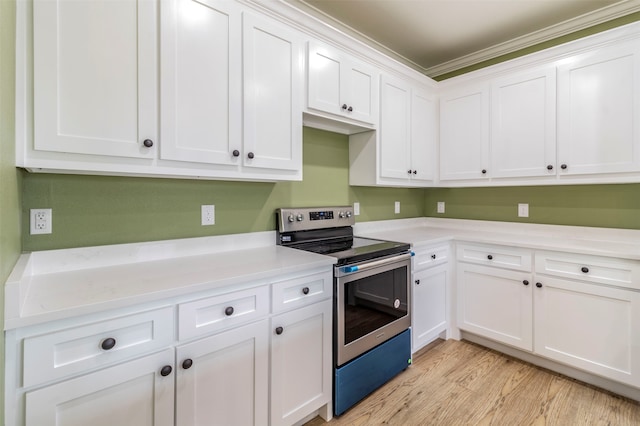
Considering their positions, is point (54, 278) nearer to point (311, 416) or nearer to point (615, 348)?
point (311, 416)

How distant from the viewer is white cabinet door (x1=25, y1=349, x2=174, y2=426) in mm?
946

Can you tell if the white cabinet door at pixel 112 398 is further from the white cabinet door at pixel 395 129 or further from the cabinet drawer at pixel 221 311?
the white cabinet door at pixel 395 129

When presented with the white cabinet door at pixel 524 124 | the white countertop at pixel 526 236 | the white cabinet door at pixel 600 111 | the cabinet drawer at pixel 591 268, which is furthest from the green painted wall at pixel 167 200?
the white cabinet door at pixel 600 111

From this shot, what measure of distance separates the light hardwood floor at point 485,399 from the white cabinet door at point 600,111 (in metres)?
1.50

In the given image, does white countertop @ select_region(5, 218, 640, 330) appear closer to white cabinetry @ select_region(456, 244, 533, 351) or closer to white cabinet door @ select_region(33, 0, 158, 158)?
white cabinetry @ select_region(456, 244, 533, 351)

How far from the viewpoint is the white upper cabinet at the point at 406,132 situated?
2.52 m

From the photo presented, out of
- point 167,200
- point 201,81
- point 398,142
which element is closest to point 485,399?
point 398,142

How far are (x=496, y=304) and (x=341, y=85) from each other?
6.77 ft

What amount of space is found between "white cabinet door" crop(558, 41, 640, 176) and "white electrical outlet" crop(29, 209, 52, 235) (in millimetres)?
3188

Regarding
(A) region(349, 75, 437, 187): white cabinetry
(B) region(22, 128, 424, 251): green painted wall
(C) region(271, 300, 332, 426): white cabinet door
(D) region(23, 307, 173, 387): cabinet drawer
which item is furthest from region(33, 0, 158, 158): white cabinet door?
(A) region(349, 75, 437, 187): white cabinetry

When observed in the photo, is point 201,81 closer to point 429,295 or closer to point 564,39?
point 429,295

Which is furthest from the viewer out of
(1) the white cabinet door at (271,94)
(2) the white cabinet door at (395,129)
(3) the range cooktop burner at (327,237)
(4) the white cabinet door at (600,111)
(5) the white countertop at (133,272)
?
(2) the white cabinet door at (395,129)

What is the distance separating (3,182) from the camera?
0.90 metres

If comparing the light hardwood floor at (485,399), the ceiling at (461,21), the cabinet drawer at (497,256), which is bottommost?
the light hardwood floor at (485,399)
